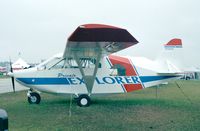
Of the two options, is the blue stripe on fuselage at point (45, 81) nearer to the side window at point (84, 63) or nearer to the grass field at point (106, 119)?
the side window at point (84, 63)

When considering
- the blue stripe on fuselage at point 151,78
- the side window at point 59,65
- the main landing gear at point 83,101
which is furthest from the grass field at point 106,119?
the side window at point 59,65

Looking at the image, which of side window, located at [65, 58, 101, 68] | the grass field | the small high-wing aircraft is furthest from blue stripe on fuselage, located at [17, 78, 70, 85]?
the grass field

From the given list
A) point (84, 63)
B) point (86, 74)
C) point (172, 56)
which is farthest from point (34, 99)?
point (172, 56)

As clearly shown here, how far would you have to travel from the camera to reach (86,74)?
11.1 meters

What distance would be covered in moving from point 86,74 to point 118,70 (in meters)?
1.44

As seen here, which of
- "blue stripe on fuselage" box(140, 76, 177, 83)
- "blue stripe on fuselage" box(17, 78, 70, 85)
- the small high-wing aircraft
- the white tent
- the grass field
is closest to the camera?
the grass field

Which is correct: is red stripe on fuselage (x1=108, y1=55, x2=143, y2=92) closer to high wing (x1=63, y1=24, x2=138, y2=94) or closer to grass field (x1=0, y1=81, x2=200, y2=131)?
high wing (x1=63, y1=24, x2=138, y2=94)

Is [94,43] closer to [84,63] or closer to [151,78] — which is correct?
[84,63]

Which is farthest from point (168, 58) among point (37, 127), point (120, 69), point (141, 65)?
point (37, 127)

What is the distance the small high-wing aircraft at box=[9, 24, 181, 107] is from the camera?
35.5 ft

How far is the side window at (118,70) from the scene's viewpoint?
11.5m

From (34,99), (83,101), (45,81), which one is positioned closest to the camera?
(83,101)

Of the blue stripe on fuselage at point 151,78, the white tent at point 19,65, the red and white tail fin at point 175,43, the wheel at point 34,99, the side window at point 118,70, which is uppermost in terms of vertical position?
the red and white tail fin at point 175,43

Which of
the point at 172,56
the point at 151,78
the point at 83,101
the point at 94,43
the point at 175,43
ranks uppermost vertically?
the point at 94,43
